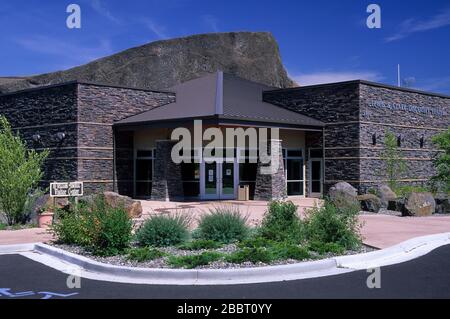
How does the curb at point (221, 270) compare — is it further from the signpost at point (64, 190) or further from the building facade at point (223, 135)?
the building facade at point (223, 135)

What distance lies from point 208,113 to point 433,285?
664 inches

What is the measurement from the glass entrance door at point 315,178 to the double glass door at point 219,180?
4.61 metres

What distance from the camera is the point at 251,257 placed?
385 inches

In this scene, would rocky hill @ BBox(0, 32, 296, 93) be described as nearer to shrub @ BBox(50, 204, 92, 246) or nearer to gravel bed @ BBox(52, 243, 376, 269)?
shrub @ BBox(50, 204, 92, 246)

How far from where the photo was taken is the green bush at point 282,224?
11.8 m

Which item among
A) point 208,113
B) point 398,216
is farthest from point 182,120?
point 398,216

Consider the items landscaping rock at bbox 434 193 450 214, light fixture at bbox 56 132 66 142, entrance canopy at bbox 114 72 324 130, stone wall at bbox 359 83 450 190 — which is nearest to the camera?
landscaping rock at bbox 434 193 450 214

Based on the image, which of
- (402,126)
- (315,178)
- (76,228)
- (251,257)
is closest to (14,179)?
(76,228)

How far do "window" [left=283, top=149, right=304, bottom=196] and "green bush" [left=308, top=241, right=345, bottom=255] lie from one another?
58.0ft

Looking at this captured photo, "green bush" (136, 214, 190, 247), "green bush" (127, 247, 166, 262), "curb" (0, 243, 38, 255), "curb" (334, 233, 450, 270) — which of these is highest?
"green bush" (136, 214, 190, 247)

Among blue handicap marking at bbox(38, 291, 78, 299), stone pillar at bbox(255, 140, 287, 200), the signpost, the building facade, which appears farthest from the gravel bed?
stone pillar at bbox(255, 140, 287, 200)

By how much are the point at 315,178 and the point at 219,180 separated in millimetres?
5549

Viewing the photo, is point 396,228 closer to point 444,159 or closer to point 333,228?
point 333,228

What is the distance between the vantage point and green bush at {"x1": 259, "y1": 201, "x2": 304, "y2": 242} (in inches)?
464
